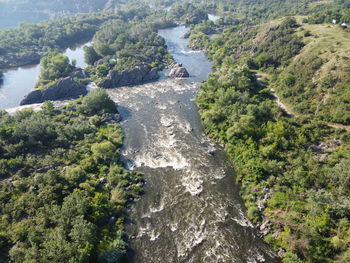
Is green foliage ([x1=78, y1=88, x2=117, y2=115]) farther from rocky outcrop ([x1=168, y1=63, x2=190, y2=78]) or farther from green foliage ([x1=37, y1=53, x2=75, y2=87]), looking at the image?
rocky outcrop ([x1=168, y1=63, x2=190, y2=78])

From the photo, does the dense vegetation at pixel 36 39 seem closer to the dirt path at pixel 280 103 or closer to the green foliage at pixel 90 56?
the green foliage at pixel 90 56

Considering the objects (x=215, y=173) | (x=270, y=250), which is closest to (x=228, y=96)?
(x=215, y=173)

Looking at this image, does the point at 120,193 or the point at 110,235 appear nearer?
the point at 110,235

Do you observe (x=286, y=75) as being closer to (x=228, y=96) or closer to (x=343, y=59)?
(x=343, y=59)

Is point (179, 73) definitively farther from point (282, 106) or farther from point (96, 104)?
point (282, 106)

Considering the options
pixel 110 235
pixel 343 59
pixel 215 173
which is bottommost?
pixel 215 173

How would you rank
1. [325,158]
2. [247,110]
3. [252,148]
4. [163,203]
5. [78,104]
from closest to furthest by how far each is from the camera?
[163,203] < [325,158] < [252,148] < [247,110] < [78,104]

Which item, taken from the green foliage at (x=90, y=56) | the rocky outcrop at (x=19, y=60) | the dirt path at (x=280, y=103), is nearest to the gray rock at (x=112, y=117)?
the dirt path at (x=280, y=103)
